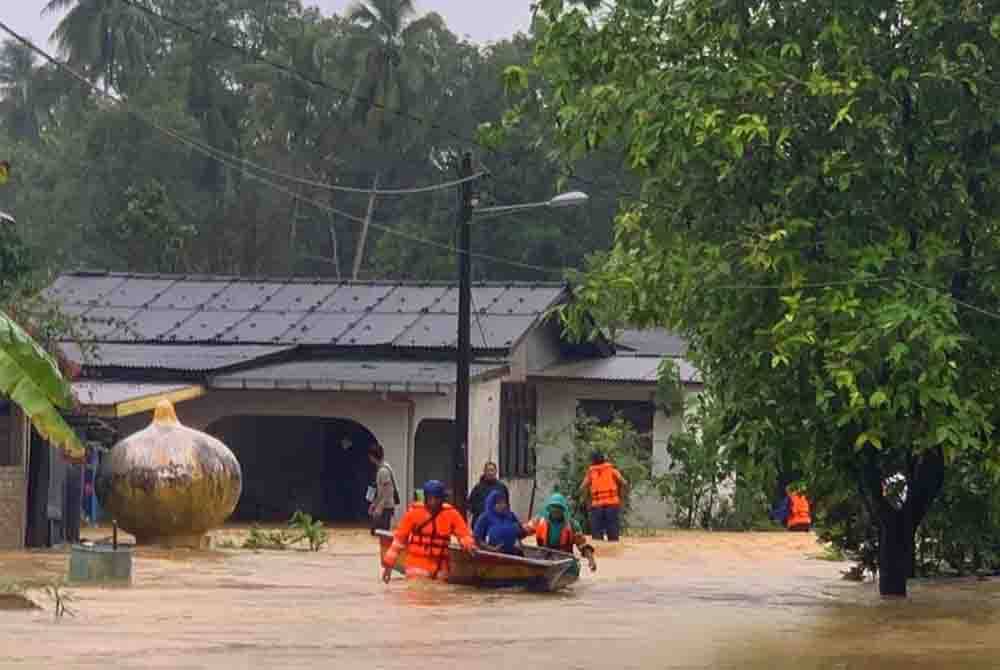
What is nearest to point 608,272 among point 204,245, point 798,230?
point 798,230

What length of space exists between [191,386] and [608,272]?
14.8 metres

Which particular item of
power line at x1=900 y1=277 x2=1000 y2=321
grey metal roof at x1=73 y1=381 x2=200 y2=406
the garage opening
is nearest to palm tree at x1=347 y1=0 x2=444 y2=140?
the garage opening

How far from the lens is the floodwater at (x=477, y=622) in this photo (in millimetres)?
16891

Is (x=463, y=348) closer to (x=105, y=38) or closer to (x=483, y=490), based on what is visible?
(x=483, y=490)

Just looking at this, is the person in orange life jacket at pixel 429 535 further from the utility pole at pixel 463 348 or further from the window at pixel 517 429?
the window at pixel 517 429

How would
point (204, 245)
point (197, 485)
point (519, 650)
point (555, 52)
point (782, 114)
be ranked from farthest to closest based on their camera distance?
1. point (204, 245)
2. point (197, 485)
3. point (555, 52)
4. point (782, 114)
5. point (519, 650)

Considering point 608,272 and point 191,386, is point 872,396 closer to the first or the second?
point 608,272

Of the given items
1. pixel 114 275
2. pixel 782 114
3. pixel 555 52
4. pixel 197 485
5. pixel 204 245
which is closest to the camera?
pixel 782 114

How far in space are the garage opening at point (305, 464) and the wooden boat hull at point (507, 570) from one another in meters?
16.2

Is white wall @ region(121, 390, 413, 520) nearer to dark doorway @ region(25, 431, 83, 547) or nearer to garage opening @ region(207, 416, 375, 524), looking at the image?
garage opening @ region(207, 416, 375, 524)

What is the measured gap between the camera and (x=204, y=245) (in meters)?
66.3

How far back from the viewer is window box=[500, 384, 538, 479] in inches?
1578

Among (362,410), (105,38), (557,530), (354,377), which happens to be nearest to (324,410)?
(362,410)

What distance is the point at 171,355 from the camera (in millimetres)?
37250
